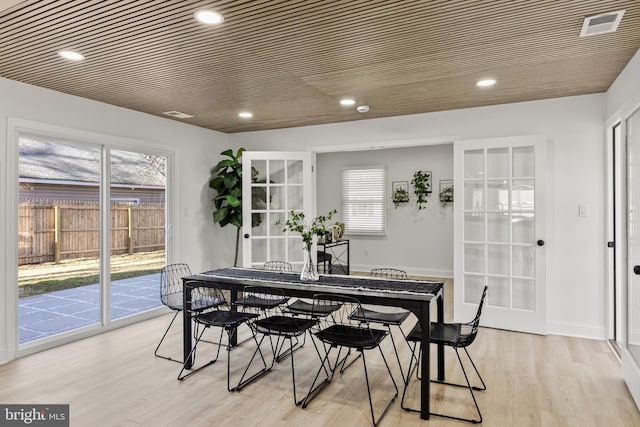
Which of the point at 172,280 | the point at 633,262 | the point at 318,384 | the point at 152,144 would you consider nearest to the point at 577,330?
the point at 633,262

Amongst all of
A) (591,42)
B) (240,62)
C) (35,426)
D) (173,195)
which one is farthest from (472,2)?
(173,195)

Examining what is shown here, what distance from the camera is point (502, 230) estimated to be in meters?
4.38

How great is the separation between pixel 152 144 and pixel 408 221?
4753 millimetres

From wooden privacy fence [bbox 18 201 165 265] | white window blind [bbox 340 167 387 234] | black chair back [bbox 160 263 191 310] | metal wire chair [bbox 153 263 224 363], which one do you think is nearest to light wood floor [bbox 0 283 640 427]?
metal wire chair [bbox 153 263 224 363]

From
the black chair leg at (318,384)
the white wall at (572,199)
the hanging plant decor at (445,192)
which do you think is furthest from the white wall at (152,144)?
the hanging plant decor at (445,192)

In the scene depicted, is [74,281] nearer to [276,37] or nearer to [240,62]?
[240,62]

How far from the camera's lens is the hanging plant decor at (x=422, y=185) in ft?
24.9

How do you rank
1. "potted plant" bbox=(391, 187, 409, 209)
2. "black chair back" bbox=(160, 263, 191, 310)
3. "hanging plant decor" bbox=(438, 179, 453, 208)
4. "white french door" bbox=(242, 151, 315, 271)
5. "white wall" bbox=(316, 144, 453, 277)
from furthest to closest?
"potted plant" bbox=(391, 187, 409, 209) → "white wall" bbox=(316, 144, 453, 277) → "hanging plant decor" bbox=(438, 179, 453, 208) → "white french door" bbox=(242, 151, 315, 271) → "black chair back" bbox=(160, 263, 191, 310)

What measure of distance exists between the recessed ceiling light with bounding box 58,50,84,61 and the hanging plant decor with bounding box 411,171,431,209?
19.1 ft

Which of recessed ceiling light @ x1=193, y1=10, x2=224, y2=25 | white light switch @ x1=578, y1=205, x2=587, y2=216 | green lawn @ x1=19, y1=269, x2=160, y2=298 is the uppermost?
recessed ceiling light @ x1=193, y1=10, x2=224, y2=25

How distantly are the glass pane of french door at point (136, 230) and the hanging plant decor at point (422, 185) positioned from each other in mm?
4457

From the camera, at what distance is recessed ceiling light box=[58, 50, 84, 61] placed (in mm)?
2938

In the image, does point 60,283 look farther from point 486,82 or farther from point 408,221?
point 408,221

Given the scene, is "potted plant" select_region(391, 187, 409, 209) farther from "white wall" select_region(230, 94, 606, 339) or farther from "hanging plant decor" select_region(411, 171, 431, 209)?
"white wall" select_region(230, 94, 606, 339)
